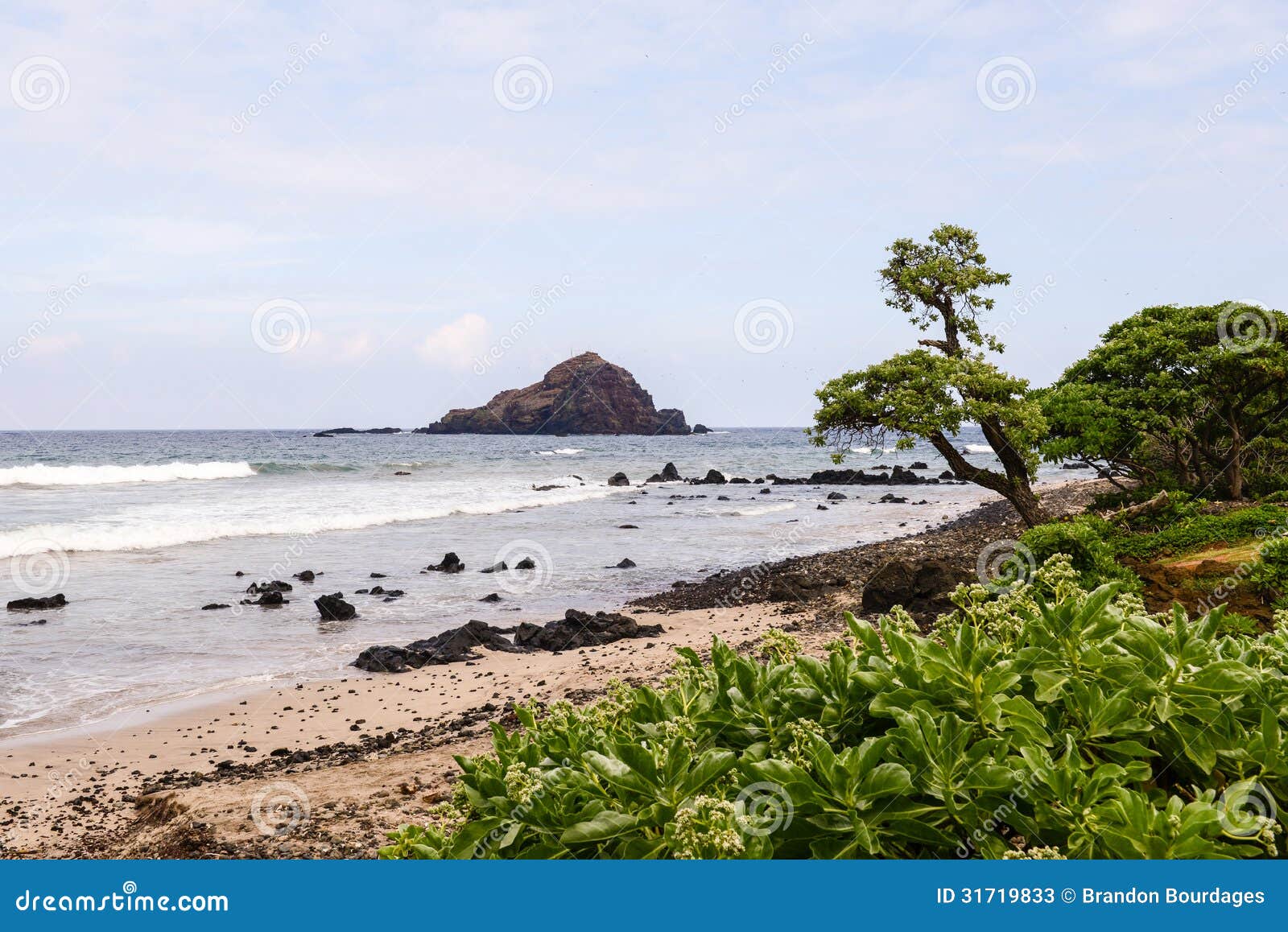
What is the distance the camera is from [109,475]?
53.5 meters

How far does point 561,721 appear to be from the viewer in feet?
8.76

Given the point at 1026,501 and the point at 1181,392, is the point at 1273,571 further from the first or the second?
the point at 1181,392

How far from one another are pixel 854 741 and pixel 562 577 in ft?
61.7

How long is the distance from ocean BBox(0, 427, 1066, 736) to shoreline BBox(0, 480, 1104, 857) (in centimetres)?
123

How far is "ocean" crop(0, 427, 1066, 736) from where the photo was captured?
1329cm

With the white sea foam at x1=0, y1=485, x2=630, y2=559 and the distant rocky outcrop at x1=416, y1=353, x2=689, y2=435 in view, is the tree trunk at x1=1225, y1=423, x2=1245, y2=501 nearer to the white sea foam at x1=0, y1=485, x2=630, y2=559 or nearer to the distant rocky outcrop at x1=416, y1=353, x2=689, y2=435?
the white sea foam at x1=0, y1=485, x2=630, y2=559

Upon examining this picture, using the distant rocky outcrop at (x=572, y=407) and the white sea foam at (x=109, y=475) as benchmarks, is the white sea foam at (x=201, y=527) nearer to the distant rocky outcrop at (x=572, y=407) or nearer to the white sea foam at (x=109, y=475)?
the white sea foam at (x=109, y=475)

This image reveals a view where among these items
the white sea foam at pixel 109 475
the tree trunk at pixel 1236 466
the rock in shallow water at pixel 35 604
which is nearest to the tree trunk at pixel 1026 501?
the tree trunk at pixel 1236 466

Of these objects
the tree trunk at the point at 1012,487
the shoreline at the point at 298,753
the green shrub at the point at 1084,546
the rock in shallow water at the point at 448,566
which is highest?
the tree trunk at the point at 1012,487

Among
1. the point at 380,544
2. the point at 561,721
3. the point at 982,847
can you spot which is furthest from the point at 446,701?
the point at 380,544

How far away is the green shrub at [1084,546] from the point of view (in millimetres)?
9492

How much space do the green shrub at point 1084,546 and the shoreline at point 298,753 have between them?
255cm

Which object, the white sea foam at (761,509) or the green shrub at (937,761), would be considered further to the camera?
the white sea foam at (761,509)

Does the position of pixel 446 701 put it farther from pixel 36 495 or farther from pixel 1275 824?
pixel 36 495
